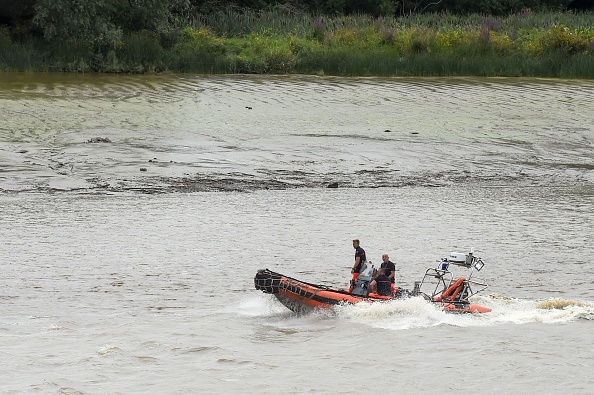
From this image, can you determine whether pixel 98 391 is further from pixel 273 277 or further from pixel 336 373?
pixel 273 277

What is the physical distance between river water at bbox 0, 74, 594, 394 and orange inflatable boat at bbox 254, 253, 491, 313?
182mm

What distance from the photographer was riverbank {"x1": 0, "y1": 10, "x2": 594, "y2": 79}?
3528 cm

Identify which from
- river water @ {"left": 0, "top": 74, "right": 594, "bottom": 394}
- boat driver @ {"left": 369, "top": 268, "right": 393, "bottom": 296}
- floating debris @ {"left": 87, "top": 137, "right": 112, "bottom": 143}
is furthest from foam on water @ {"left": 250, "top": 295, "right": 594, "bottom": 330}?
floating debris @ {"left": 87, "top": 137, "right": 112, "bottom": 143}

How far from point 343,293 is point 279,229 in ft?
14.8

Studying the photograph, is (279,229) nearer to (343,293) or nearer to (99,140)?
(343,293)

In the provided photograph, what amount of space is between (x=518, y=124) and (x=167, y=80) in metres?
11.6

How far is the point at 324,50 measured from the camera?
1470 inches

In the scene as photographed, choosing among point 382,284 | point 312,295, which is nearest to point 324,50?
point 382,284

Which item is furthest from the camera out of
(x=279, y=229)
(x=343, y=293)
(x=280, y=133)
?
(x=280, y=133)

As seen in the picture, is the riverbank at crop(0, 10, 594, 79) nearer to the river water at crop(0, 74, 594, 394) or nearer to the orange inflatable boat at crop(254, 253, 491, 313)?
the river water at crop(0, 74, 594, 394)

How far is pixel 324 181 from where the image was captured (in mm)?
22516

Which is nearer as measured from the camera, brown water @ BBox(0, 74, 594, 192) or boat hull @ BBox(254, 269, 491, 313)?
boat hull @ BBox(254, 269, 491, 313)

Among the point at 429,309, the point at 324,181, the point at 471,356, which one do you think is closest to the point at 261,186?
the point at 324,181

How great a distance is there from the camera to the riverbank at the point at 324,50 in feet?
116
